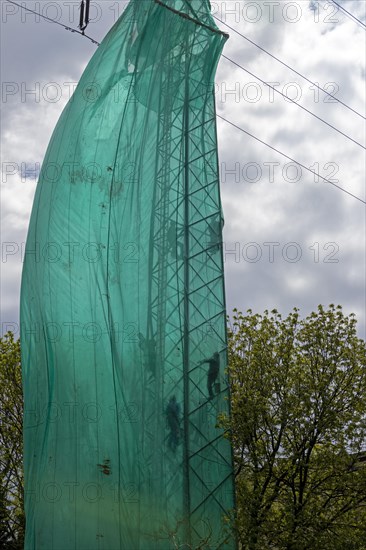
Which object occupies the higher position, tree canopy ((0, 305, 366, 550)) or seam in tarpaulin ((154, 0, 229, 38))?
seam in tarpaulin ((154, 0, 229, 38))

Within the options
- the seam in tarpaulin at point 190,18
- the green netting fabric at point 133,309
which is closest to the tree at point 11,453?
Result: the green netting fabric at point 133,309

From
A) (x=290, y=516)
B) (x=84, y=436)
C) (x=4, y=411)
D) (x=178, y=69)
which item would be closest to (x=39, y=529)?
(x=84, y=436)

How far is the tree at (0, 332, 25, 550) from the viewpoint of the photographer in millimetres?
23906

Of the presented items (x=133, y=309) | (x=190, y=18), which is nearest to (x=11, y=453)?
(x=133, y=309)

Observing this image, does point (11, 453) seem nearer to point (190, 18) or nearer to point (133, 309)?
point (133, 309)

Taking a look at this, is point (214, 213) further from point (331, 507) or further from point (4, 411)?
point (4, 411)

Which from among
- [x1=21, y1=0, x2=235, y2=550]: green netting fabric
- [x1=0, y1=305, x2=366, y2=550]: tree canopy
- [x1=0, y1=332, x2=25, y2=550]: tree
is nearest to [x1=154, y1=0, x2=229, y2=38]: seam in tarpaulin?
[x1=21, y1=0, x2=235, y2=550]: green netting fabric

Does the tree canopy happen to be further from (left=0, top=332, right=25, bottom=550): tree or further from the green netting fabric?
(left=0, top=332, right=25, bottom=550): tree

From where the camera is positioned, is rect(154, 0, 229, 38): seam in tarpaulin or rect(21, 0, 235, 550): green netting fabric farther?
rect(154, 0, 229, 38): seam in tarpaulin

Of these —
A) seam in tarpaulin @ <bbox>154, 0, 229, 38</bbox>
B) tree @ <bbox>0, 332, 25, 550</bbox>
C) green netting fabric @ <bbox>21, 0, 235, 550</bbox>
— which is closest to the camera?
green netting fabric @ <bbox>21, 0, 235, 550</bbox>

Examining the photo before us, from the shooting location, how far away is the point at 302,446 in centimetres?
1816

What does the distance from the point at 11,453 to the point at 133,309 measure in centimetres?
974

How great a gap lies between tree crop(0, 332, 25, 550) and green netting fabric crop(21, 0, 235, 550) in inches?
277

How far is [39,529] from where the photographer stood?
15.9 metres
